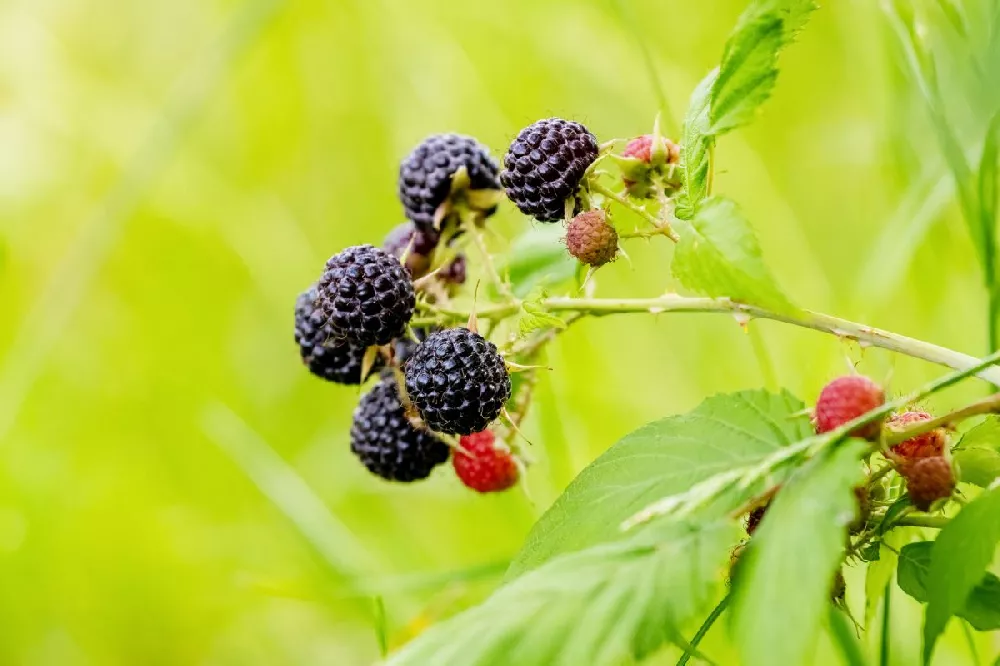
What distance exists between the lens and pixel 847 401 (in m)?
0.74

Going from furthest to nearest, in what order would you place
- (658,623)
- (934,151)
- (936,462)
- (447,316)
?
1. (934,151)
2. (447,316)
3. (936,462)
4. (658,623)

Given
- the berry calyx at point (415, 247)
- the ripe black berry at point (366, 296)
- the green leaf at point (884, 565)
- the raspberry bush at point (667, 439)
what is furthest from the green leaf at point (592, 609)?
the berry calyx at point (415, 247)

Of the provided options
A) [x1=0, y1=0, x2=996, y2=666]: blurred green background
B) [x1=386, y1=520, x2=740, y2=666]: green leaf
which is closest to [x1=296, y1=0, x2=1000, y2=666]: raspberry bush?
[x1=386, y1=520, x2=740, y2=666]: green leaf

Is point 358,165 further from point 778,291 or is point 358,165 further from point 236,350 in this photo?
point 778,291

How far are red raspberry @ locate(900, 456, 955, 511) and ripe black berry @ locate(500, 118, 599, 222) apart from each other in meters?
0.38

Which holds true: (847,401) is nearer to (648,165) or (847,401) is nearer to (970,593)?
(970,593)

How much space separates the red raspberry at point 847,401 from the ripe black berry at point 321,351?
0.48m

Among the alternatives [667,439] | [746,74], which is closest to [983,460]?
[667,439]

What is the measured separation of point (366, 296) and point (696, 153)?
12.7 inches

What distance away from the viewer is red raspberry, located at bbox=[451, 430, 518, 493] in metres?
1.09

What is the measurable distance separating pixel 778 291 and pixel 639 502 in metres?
0.18

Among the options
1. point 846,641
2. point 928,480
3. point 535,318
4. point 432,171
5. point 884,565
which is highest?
point 432,171

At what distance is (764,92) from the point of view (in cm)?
76

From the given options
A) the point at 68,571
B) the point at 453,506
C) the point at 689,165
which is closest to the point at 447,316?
the point at 689,165
